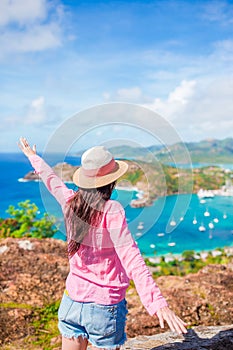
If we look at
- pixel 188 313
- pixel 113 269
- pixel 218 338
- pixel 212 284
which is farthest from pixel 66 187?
pixel 212 284

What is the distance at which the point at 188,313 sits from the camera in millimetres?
3496

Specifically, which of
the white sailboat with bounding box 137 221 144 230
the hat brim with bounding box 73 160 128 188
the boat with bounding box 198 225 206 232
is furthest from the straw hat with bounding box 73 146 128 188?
the boat with bounding box 198 225 206 232

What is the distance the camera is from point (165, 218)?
408 cm

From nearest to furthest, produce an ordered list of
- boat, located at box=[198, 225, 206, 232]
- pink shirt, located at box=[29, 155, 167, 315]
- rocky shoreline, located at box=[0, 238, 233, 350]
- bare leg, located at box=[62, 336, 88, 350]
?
pink shirt, located at box=[29, 155, 167, 315]
bare leg, located at box=[62, 336, 88, 350]
rocky shoreline, located at box=[0, 238, 233, 350]
boat, located at box=[198, 225, 206, 232]

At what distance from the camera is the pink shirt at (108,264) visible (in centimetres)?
169

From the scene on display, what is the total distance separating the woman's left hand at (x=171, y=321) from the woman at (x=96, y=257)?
0.53 ft

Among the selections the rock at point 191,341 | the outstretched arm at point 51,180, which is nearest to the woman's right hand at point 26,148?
the outstretched arm at point 51,180

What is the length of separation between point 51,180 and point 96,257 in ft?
1.72

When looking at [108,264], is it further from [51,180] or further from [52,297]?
[52,297]

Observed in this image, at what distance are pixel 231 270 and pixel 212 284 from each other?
1.97 feet

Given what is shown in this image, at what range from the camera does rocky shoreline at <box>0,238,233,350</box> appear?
3.28 meters

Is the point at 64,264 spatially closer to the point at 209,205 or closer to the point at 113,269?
the point at 113,269

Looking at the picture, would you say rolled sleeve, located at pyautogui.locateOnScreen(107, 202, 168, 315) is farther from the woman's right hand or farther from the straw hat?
the woman's right hand

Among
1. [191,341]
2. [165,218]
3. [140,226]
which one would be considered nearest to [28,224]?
[165,218]
